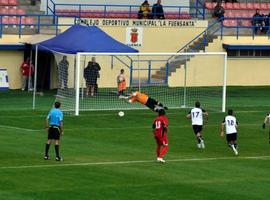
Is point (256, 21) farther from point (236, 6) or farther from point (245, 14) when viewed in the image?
point (236, 6)

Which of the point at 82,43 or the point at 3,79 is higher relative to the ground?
the point at 82,43

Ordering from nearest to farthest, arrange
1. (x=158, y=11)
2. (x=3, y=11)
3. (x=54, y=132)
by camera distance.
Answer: (x=54, y=132) → (x=3, y=11) → (x=158, y=11)

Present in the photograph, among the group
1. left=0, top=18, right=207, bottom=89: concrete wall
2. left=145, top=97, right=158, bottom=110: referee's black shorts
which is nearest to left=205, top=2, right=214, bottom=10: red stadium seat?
left=0, top=18, right=207, bottom=89: concrete wall

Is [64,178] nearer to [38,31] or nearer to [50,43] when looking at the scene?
[50,43]

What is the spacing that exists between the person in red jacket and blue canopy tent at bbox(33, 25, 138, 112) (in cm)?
362

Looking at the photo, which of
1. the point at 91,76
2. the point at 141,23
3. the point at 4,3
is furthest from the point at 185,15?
the point at 91,76

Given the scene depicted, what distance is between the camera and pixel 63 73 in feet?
165

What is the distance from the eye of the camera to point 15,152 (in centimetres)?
3506

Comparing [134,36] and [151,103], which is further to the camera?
[134,36]

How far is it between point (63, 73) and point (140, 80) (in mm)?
5617

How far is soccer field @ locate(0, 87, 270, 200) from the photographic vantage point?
28.6 meters

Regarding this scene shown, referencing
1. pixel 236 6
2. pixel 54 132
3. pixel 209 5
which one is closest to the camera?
pixel 54 132

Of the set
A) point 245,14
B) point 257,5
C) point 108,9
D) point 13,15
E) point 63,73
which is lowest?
point 63,73

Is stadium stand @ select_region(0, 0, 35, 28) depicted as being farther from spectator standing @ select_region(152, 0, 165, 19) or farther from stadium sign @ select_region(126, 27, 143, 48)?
spectator standing @ select_region(152, 0, 165, 19)
